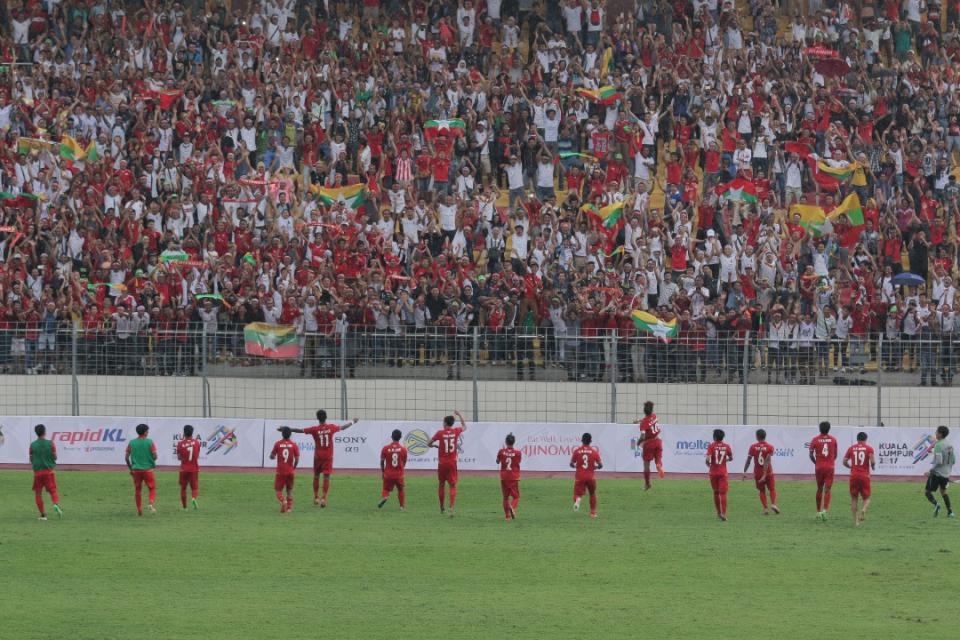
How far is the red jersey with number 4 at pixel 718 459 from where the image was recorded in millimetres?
24891

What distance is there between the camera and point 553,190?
37.5 metres

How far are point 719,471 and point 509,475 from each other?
3298mm

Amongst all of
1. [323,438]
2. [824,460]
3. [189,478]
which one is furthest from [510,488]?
[189,478]

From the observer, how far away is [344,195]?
120 ft

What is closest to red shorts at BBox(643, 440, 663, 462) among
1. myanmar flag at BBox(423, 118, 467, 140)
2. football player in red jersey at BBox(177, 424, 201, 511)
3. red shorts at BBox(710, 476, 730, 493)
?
red shorts at BBox(710, 476, 730, 493)

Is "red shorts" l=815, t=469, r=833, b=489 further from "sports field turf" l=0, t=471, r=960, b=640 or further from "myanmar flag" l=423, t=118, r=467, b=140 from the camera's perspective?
"myanmar flag" l=423, t=118, r=467, b=140

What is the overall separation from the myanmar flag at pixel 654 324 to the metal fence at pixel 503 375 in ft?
2.96

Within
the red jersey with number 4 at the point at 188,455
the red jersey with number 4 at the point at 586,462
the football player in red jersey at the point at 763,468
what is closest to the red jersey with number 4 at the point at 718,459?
the football player in red jersey at the point at 763,468

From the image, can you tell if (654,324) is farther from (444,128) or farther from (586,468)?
(444,128)

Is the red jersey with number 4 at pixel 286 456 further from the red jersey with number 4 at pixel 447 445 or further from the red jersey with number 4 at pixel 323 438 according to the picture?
the red jersey with number 4 at pixel 447 445

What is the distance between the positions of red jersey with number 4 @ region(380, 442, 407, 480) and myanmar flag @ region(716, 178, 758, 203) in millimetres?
14177

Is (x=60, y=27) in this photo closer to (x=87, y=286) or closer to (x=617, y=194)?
(x=87, y=286)

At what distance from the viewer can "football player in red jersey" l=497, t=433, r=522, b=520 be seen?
973 inches

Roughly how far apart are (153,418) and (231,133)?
977cm
